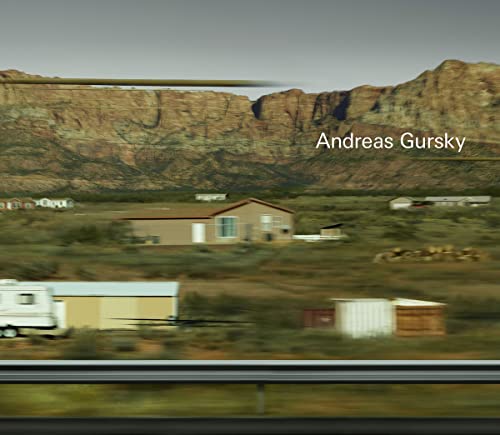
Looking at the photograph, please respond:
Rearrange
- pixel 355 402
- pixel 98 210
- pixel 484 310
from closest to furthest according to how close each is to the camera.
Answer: pixel 355 402 → pixel 484 310 → pixel 98 210

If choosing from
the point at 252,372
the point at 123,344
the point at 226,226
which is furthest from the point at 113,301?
the point at 252,372

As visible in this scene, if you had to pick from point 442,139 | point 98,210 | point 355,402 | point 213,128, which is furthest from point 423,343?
point 98,210

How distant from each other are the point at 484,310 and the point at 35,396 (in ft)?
14.1

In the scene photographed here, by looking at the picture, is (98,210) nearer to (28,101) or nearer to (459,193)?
(28,101)

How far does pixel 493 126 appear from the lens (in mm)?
8016

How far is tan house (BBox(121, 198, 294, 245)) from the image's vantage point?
8.06 m

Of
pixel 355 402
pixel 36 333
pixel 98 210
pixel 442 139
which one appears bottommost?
pixel 355 402

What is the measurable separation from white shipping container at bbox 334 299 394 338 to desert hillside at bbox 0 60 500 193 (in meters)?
1.21

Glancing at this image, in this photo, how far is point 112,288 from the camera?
27.0 ft

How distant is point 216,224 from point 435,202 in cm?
230

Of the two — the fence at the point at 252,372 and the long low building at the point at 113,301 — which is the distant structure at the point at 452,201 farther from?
the long low building at the point at 113,301

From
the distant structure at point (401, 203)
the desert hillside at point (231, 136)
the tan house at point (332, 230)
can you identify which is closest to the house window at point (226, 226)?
the desert hillside at point (231, 136)

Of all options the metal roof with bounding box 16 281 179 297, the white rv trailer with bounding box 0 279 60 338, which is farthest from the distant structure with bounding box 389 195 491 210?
the white rv trailer with bounding box 0 279 60 338

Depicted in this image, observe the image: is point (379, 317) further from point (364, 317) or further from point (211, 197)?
point (211, 197)
